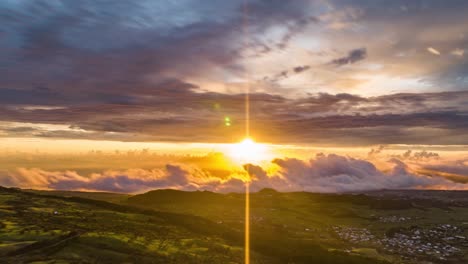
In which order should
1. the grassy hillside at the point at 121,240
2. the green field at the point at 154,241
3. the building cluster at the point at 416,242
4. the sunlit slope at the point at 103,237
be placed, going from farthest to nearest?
the building cluster at the point at 416,242
the green field at the point at 154,241
the grassy hillside at the point at 121,240
the sunlit slope at the point at 103,237

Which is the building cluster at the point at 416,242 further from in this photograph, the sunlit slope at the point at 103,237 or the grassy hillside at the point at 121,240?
the sunlit slope at the point at 103,237

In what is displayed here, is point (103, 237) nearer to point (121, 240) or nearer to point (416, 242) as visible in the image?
point (121, 240)

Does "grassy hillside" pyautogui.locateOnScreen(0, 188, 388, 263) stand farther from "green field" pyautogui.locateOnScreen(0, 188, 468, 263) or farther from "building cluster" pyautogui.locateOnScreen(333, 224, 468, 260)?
"building cluster" pyautogui.locateOnScreen(333, 224, 468, 260)

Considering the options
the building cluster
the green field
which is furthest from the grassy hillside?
the building cluster

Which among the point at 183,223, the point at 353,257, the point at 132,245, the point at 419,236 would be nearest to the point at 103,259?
the point at 132,245

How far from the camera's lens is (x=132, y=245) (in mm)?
95500

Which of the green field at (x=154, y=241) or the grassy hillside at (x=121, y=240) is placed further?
the green field at (x=154, y=241)

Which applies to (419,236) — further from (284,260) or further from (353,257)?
(284,260)

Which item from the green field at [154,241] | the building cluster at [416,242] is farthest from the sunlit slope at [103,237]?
the building cluster at [416,242]

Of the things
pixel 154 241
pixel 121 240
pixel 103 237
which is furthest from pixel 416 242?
pixel 103 237

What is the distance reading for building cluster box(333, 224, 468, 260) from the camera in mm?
148625

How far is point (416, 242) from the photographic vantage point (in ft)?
561

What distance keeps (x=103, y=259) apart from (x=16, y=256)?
17.0 meters

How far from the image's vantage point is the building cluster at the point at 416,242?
149 metres
